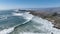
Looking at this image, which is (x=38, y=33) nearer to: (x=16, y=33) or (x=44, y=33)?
(x=44, y=33)

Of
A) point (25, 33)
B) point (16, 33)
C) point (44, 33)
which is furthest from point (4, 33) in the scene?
point (44, 33)

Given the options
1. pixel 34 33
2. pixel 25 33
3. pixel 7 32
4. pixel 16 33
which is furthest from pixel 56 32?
pixel 7 32

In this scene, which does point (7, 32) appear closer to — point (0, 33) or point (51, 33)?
point (0, 33)

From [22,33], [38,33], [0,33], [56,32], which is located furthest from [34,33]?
[0,33]

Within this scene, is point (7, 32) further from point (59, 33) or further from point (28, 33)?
point (59, 33)

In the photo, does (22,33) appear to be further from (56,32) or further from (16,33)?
(56,32)

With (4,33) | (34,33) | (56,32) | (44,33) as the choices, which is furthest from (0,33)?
(56,32)
